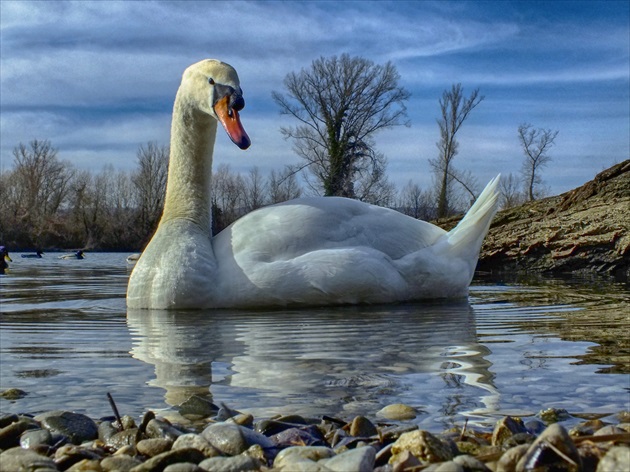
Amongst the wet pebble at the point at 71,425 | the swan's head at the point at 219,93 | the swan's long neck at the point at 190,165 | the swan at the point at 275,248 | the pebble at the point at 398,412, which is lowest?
the wet pebble at the point at 71,425

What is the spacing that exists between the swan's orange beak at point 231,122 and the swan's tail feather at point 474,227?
1.86 metres

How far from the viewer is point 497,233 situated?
37.7ft

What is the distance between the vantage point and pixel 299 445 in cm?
214

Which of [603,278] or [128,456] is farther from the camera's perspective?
[603,278]

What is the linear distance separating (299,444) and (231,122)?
387cm

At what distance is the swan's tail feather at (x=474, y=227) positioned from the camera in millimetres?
6387

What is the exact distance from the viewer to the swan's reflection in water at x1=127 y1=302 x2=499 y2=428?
264 centimetres

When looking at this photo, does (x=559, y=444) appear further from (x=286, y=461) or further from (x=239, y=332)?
(x=239, y=332)

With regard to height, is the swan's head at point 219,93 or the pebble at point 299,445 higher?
the swan's head at point 219,93

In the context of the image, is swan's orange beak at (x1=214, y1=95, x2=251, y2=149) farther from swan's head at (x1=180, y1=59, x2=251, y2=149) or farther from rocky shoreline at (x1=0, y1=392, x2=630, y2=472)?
rocky shoreline at (x1=0, y1=392, x2=630, y2=472)

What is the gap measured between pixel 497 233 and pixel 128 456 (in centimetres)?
996

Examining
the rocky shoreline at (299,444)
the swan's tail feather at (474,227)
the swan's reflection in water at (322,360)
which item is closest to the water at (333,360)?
the swan's reflection in water at (322,360)

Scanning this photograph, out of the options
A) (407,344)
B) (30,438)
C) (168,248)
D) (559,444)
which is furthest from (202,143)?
(559,444)

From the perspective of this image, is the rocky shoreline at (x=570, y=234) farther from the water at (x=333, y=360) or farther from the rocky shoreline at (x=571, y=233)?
the water at (x=333, y=360)
